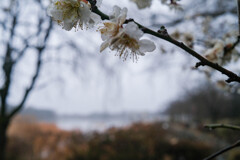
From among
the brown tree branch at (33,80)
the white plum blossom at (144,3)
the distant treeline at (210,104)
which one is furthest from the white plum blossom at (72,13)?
the distant treeline at (210,104)

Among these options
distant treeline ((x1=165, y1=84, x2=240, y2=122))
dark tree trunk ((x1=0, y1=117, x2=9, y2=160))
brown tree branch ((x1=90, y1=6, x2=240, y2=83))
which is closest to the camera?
brown tree branch ((x1=90, y1=6, x2=240, y2=83))

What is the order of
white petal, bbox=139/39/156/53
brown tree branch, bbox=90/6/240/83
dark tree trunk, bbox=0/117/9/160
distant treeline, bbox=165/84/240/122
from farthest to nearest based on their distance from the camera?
distant treeline, bbox=165/84/240/122 < dark tree trunk, bbox=0/117/9/160 < white petal, bbox=139/39/156/53 < brown tree branch, bbox=90/6/240/83

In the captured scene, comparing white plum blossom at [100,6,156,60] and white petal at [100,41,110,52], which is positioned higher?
white plum blossom at [100,6,156,60]

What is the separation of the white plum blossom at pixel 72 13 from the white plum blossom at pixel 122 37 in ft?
0.13

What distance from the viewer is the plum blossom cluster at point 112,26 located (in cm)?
47

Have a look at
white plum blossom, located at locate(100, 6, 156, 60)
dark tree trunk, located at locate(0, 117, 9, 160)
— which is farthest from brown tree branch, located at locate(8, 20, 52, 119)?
white plum blossom, located at locate(100, 6, 156, 60)

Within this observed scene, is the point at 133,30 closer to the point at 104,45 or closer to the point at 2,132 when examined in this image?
the point at 104,45

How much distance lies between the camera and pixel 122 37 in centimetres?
49

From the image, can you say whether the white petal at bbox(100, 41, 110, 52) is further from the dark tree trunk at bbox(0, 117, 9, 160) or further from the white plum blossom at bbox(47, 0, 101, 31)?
the dark tree trunk at bbox(0, 117, 9, 160)

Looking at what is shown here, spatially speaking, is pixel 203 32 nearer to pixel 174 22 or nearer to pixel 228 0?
pixel 174 22

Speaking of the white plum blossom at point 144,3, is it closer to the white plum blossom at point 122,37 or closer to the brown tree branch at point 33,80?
the white plum blossom at point 122,37

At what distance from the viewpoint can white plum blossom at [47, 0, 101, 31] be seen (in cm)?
53

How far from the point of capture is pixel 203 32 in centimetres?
189

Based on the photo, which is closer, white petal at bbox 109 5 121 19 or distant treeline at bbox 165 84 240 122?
white petal at bbox 109 5 121 19
